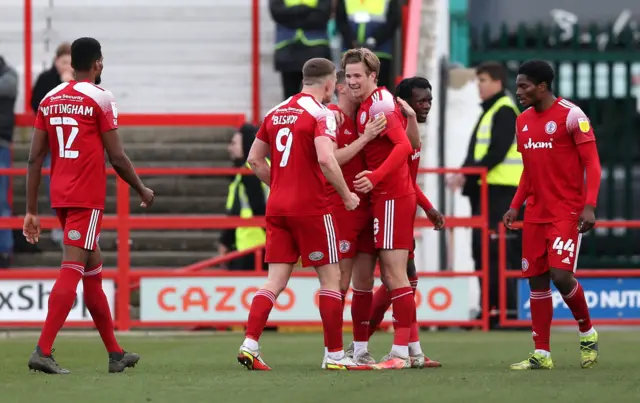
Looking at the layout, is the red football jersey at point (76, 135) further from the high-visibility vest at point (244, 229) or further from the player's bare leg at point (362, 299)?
the high-visibility vest at point (244, 229)

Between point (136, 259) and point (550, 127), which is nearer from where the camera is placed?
point (550, 127)

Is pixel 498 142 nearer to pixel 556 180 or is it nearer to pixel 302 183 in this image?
pixel 556 180

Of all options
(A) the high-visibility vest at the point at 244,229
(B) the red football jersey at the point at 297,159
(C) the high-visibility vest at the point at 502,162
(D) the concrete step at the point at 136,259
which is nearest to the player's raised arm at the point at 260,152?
(B) the red football jersey at the point at 297,159

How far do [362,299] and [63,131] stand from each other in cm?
222

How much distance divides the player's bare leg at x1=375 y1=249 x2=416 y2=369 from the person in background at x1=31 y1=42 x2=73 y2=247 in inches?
253

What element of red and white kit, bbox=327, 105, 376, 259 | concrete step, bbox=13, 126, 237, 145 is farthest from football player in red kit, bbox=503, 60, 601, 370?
concrete step, bbox=13, 126, 237, 145

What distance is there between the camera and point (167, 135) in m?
19.0

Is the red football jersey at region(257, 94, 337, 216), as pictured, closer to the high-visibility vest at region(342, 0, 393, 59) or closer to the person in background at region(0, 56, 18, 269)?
the person in background at region(0, 56, 18, 269)

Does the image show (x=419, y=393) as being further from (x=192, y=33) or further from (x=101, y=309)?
(x=192, y=33)

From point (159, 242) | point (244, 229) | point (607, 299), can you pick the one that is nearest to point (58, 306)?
point (244, 229)

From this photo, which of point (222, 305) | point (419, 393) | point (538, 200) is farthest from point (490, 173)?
point (419, 393)

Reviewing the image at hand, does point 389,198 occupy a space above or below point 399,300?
above

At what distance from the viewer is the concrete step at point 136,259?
1706cm

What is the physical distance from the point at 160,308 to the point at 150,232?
241 centimetres
